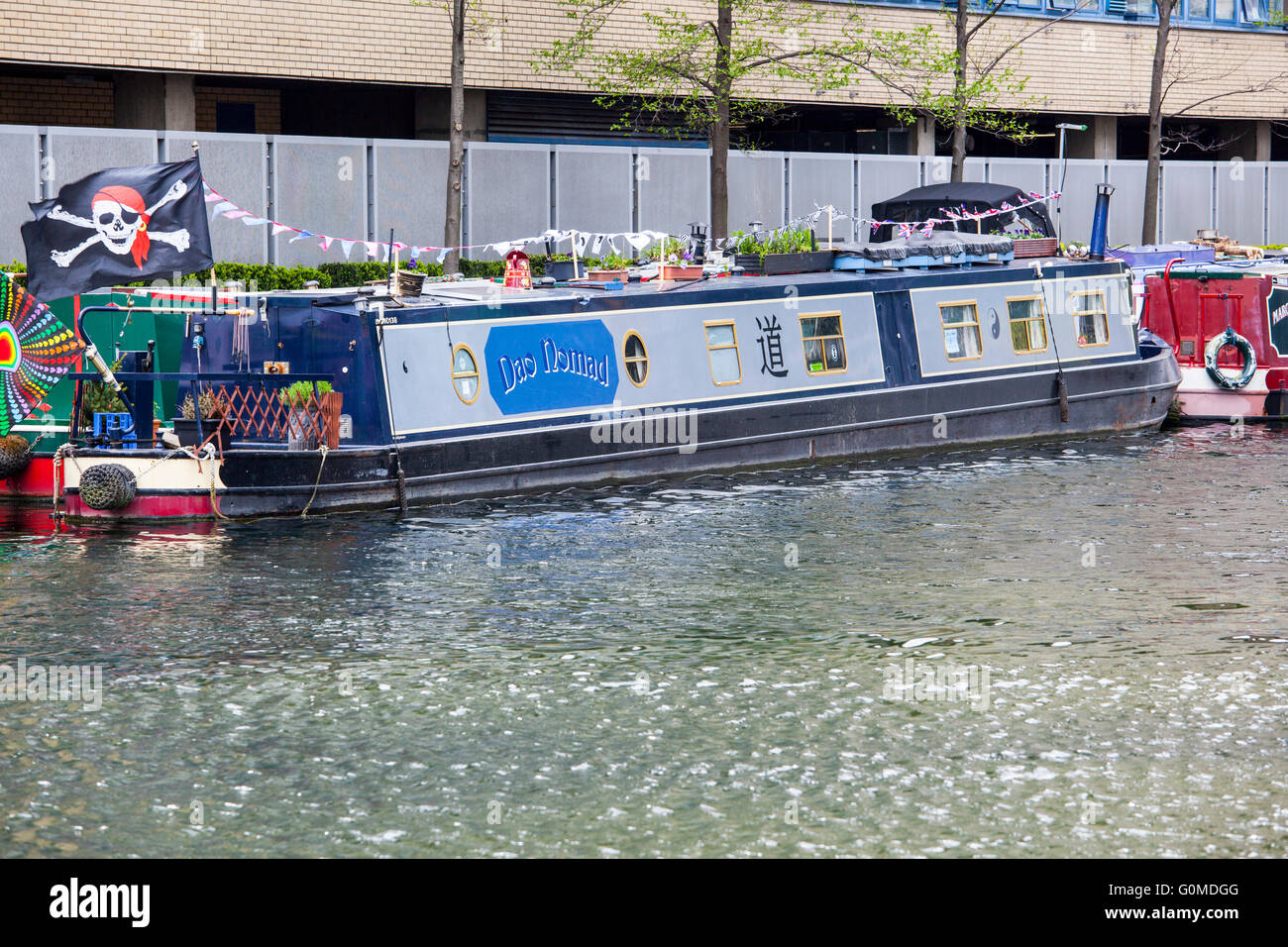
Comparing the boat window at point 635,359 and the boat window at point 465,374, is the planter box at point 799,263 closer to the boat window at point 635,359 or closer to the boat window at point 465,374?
the boat window at point 635,359

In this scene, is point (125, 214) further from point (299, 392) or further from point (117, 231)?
point (299, 392)

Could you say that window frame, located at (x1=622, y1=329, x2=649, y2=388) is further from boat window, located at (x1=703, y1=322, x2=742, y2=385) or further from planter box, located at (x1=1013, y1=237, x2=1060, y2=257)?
planter box, located at (x1=1013, y1=237, x2=1060, y2=257)

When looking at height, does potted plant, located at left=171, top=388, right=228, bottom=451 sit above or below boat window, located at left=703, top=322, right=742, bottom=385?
below

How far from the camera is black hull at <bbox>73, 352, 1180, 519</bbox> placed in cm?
1560

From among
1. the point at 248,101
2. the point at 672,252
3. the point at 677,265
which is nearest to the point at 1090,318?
the point at 672,252

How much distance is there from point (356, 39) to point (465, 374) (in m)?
11.8

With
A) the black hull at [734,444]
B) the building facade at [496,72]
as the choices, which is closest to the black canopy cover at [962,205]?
the building facade at [496,72]

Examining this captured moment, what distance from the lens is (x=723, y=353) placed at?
61.9 ft

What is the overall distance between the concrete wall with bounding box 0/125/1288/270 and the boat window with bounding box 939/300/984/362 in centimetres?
956

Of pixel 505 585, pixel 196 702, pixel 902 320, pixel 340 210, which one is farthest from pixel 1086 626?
pixel 340 210

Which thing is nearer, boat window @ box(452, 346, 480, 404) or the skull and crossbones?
the skull and crossbones

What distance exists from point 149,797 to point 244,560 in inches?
222

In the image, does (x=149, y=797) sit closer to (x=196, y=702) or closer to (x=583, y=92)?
(x=196, y=702)

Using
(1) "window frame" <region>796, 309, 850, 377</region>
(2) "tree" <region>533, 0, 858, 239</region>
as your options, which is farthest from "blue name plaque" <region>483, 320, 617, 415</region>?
(2) "tree" <region>533, 0, 858, 239</region>
